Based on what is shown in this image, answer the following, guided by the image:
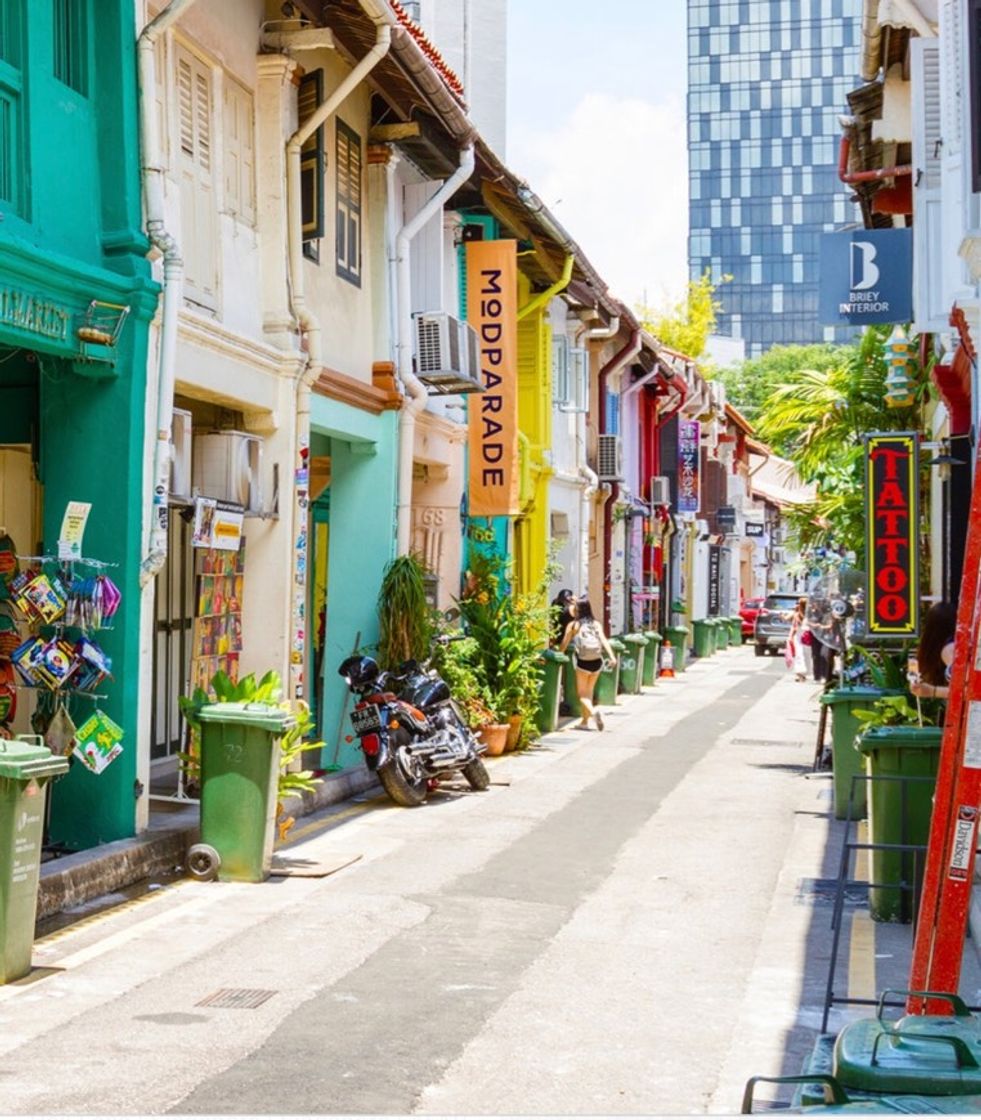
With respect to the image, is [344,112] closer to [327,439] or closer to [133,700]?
[327,439]

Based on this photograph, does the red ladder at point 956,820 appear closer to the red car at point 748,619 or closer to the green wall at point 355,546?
the green wall at point 355,546

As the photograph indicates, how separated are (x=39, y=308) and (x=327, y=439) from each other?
7.22 metres

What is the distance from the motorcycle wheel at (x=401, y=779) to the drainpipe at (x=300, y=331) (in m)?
1.10

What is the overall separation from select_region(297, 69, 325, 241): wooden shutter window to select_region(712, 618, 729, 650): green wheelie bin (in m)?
33.2

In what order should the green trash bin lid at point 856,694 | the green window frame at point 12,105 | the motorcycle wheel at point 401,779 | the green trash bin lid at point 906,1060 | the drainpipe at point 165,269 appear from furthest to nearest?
the motorcycle wheel at point 401,779
the green trash bin lid at point 856,694
the drainpipe at point 165,269
the green window frame at point 12,105
the green trash bin lid at point 906,1060

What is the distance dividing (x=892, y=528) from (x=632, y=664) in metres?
15.0

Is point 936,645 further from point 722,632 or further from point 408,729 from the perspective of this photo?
point 722,632

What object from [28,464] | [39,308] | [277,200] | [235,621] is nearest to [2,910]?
[39,308]

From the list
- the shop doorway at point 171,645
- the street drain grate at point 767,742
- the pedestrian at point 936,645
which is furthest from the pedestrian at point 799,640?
the pedestrian at point 936,645

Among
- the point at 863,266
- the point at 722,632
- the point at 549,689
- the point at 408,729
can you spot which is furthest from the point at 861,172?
the point at 722,632

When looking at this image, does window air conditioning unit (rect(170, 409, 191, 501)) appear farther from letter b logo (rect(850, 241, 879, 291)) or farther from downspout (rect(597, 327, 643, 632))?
downspout (rect(597, 327, 643, 632))

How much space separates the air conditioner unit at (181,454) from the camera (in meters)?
11.9

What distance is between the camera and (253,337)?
13.1 metres

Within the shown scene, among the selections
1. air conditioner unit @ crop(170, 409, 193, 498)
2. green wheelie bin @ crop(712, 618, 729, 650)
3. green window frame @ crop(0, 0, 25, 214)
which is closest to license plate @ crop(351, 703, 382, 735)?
air conditioner unit @ crop(170, 409, 193, 498)
